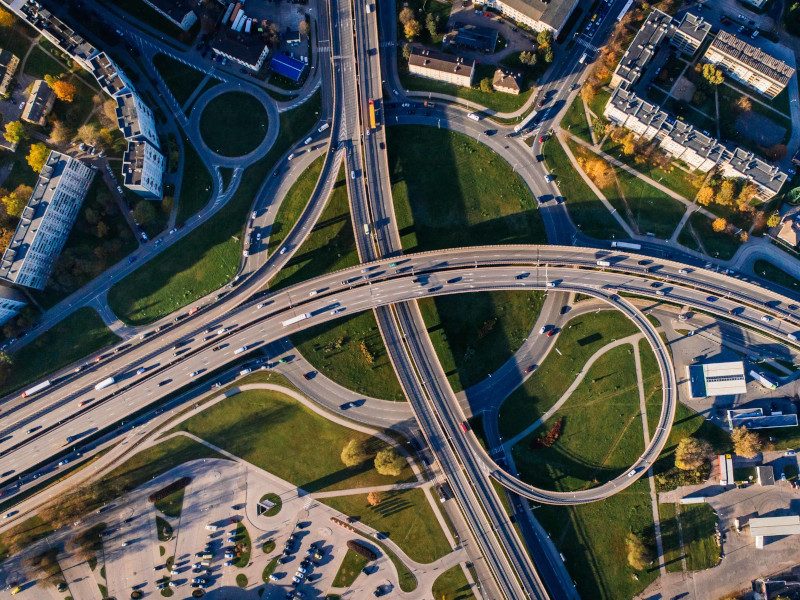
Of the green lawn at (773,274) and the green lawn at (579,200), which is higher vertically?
the green lawn at (773,274)

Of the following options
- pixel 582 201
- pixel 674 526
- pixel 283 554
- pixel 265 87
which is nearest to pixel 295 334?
pixel 283 554

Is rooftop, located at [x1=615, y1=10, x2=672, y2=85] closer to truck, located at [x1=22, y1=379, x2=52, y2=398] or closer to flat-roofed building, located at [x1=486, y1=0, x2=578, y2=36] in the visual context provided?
flat-roofed building, located at [x1=486, y1=0, x2=578, y2=36]

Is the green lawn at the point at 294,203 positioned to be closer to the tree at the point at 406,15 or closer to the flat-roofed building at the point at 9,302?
the tree at the point at 406,15

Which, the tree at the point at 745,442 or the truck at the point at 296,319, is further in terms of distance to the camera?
the truck at the point at 296,319

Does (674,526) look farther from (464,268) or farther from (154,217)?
(154,217)

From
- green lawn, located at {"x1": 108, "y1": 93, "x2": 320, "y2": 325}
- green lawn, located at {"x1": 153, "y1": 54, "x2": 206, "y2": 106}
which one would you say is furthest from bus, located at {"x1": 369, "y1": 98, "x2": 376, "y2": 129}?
green lawn, located at {"x1": 153, "y1": 54, "x2": 206, "y2": 106}

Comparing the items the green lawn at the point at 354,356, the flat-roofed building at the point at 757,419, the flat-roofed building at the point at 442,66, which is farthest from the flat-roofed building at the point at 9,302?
the flat-roofed building at the point at 757,419

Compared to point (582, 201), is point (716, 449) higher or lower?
lower
